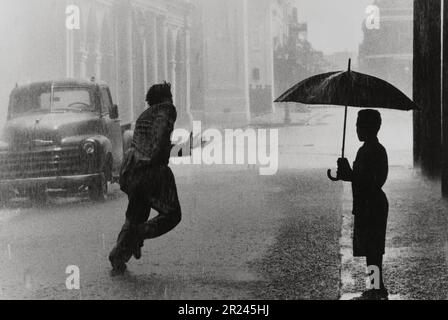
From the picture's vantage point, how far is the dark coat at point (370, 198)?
5.68 metres

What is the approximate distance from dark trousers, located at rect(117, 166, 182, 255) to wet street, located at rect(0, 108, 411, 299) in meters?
0.39

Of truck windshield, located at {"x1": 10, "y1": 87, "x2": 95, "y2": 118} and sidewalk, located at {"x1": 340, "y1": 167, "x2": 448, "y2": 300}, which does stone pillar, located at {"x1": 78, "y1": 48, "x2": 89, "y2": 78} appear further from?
sidewalk, located at {"x1": 340, "y1": 167, "x2": 448, "y2": 300}

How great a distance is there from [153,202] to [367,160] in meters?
2.01

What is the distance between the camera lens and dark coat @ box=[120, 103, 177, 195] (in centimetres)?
668

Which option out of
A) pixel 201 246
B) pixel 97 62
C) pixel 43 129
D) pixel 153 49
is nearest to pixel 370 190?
pixel 201 246

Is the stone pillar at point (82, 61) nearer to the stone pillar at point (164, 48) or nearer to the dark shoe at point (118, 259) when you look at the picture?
the stone pillar at point (164, 48)

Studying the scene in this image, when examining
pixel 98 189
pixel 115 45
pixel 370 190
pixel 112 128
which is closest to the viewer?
pixel 370 190

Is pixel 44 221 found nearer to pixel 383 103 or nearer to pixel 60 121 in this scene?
pixel 60 121

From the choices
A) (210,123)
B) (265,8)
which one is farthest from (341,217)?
(265,8)

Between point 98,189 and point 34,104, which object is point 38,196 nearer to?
point 98,189

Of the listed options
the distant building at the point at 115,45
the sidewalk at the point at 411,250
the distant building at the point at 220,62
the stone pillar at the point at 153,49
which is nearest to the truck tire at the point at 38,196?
the sidewalk at the point at 411,250

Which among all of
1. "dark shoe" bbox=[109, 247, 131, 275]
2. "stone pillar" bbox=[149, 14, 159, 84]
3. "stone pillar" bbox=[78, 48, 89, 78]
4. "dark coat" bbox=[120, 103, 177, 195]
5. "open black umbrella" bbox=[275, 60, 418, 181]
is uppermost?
"stone pillar" bbox=[149, 14, 159, 84]

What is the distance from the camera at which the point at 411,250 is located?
792cm

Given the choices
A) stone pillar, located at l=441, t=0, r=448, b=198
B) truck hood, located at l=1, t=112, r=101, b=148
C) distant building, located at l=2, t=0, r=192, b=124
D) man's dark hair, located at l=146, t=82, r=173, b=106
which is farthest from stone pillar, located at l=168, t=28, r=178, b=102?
man's dark hair, located at l=146, t=82, r=173, b=106
